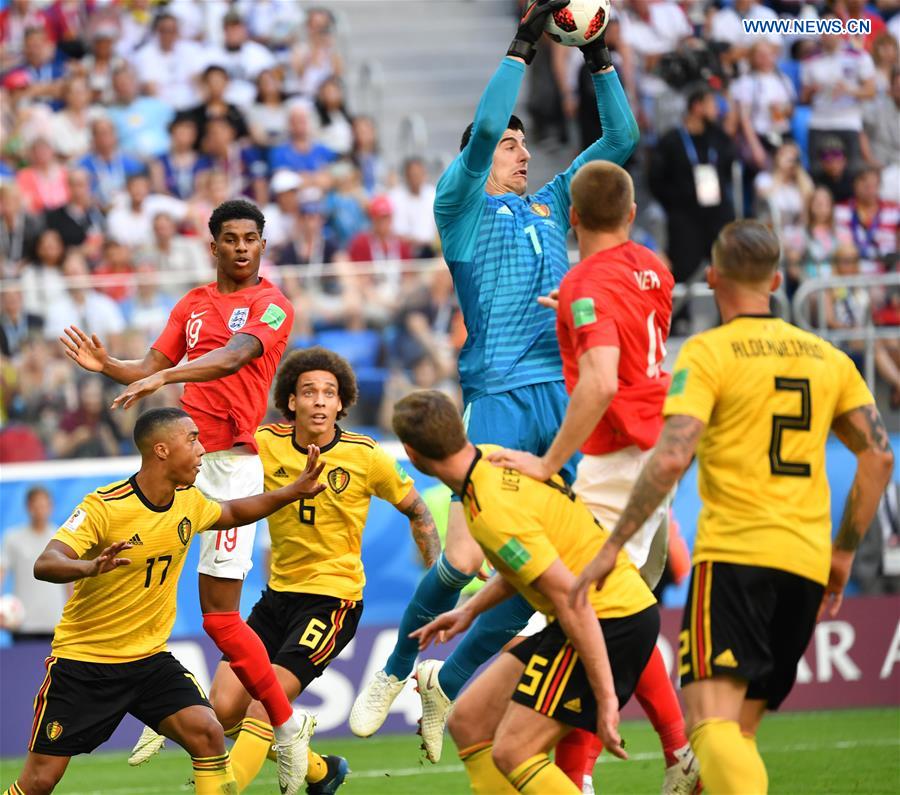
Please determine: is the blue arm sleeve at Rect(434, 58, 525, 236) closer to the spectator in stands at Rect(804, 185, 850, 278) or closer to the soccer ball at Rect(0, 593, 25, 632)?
the soccer ball at Rect(0, 593, 25, 632)

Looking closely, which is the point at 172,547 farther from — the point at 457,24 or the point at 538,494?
the point at 457,24

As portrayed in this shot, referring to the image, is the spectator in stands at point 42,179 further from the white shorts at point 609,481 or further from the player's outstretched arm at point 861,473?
the player's outstretched arm at point 861,473

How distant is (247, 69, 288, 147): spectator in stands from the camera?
1681 cm

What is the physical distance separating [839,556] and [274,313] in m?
3.18

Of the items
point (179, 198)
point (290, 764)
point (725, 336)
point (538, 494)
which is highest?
point (179, 198)

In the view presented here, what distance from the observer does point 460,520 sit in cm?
741

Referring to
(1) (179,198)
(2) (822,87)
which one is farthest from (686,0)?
(1) (179,198)

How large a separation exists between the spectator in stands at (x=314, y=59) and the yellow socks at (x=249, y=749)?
1092 cm

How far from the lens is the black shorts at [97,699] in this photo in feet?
22.6

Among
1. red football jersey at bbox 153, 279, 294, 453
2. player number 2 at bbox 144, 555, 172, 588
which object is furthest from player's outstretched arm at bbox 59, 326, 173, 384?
player number 2 at bbox 144, 555, 172, 588

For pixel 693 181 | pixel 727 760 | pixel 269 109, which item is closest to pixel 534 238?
pixel 727 760

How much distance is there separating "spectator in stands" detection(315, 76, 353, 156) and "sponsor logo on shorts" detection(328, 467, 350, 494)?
9.36 m

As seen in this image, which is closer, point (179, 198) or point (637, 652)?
point (637, 652)

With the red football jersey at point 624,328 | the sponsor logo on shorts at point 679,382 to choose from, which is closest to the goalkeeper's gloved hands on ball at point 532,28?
the red football jersey at point 624,328
